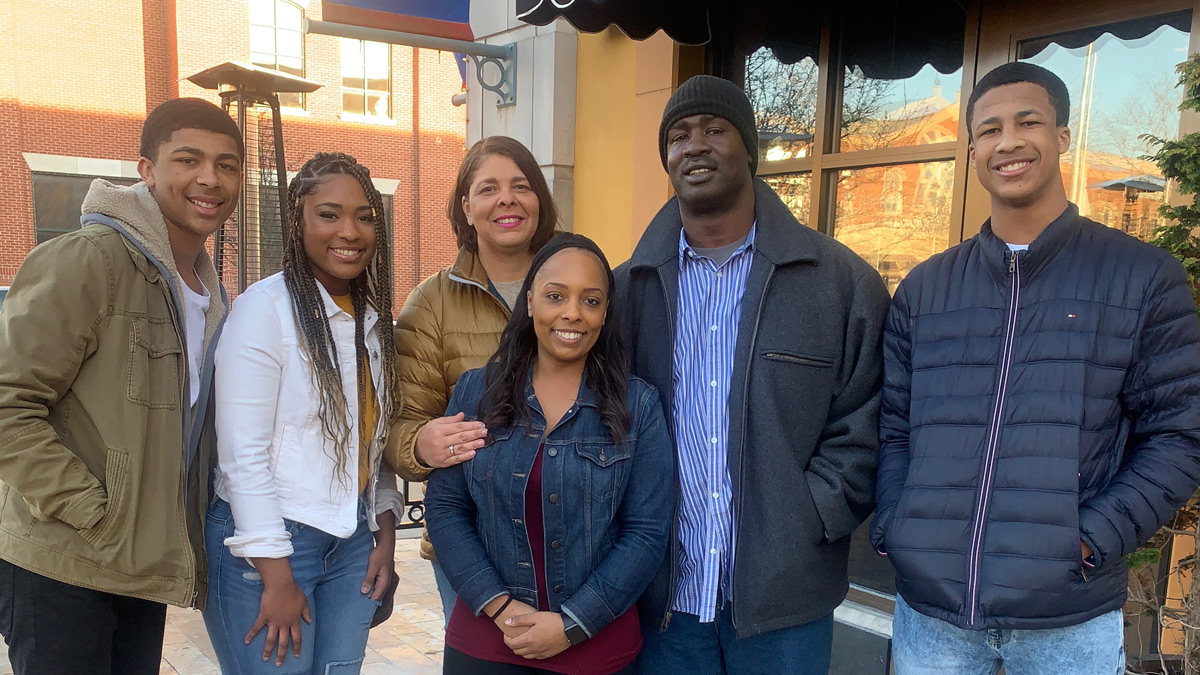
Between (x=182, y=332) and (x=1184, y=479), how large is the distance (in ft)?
8.75

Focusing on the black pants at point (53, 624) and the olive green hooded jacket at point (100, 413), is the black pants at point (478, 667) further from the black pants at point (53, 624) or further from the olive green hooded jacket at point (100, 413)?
the black pants at point (53, 624)

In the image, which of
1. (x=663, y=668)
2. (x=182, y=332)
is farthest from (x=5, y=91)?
(x=663, y=668)

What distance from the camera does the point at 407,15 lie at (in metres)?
5.45

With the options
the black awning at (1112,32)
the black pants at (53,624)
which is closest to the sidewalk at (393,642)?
the black pants at (53,624)

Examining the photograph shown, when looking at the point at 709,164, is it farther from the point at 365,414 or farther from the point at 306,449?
the point at 306,449

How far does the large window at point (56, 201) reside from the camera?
57.1 ft

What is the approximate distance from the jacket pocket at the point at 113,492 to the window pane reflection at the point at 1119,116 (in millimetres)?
3927

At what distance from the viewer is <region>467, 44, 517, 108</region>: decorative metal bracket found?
6055 millimetres

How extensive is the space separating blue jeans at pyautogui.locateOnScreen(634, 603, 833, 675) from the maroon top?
24 centimetres

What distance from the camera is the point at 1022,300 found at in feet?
6.84

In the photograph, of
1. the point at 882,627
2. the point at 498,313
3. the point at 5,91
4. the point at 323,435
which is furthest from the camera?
the point at 5,91

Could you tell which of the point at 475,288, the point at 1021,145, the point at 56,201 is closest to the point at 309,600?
the point at 475,288

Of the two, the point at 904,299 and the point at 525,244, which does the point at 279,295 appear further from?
the point at 904,299

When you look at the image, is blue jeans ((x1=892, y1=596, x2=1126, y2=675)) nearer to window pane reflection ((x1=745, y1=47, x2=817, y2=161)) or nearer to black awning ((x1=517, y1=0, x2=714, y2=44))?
Result: window pane reflection ((x1=745, y1=47, x2=817, y2=161))
